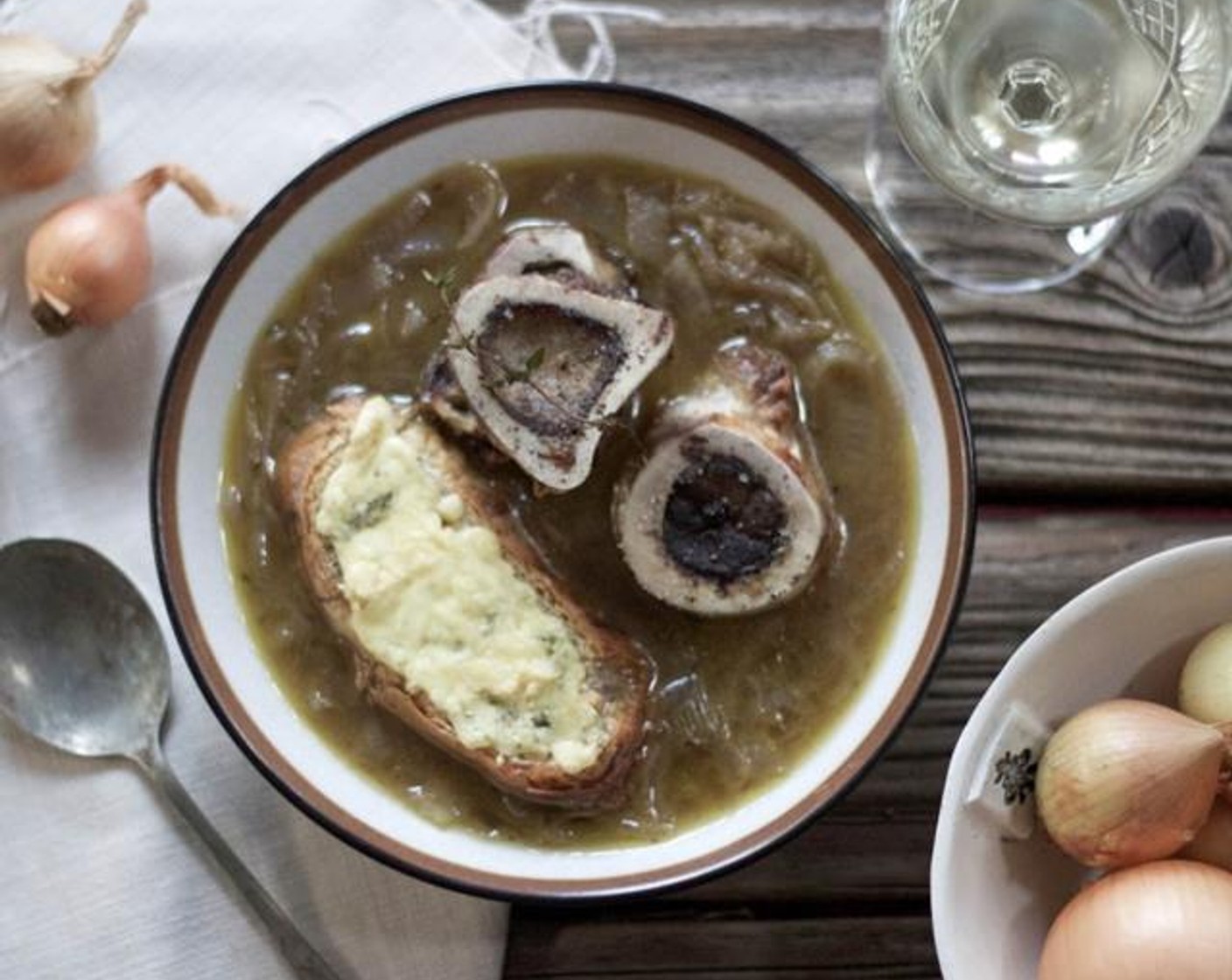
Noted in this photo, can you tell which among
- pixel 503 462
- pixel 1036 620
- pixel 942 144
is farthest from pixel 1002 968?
pixel 942 144

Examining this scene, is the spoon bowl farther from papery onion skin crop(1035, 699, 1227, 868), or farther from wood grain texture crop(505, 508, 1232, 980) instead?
papery onion skin crop(1035, 699, 1227, 868)

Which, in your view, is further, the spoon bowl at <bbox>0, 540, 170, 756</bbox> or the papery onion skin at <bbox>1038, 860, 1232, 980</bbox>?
the spoon bowl at <bbox>0, 540, 170, 756</bbox>

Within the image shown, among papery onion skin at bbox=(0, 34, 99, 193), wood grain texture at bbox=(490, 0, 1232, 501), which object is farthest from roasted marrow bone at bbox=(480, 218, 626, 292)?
papery onion skin at bbox=(0, 34, 99, 193)

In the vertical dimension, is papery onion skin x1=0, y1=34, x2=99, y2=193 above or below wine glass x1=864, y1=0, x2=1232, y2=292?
above

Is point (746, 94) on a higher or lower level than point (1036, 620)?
higher

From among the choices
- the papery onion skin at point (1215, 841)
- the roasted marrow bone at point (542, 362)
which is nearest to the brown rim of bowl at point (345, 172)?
the roasted marrow bone at point (542, 362)

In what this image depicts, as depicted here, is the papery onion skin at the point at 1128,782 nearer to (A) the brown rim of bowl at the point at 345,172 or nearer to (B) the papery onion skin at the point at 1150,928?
(B) the papery onion skin at the point at 1150,928

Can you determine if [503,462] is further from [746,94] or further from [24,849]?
[24,849]
